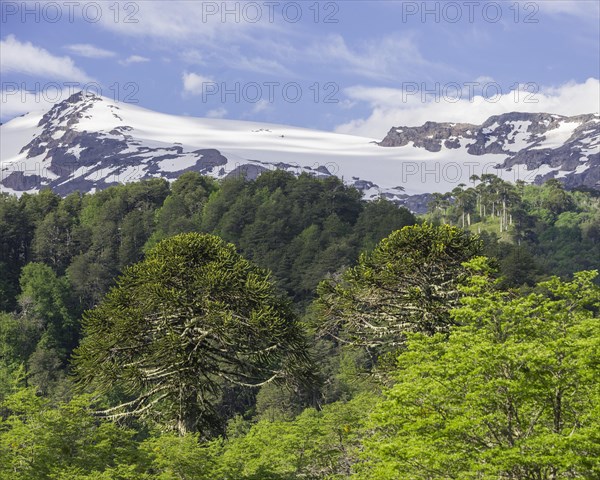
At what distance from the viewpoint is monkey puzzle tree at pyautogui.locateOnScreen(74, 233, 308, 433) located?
42719 millimetres

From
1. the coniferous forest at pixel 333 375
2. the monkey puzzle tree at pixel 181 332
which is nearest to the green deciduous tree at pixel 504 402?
the coniferous forest at pixel 333 375

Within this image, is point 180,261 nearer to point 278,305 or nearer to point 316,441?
point 278,305

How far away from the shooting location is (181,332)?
1740 inches

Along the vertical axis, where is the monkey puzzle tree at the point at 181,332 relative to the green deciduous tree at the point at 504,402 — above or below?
below

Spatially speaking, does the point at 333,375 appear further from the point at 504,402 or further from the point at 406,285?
the point at 504,402

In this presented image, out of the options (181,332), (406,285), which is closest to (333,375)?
(406,285)

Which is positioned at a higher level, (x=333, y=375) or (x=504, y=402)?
(x=504, y=402)

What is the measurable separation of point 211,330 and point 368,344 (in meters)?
8.16

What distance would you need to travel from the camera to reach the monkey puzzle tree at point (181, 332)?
140ft

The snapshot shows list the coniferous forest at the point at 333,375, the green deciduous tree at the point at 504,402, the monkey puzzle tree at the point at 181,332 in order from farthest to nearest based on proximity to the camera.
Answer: the monkey puzzle tree at the point at 181,332 → the coniferous forest at the point at 333,375 → the green deciduous tree at the point at 504,402

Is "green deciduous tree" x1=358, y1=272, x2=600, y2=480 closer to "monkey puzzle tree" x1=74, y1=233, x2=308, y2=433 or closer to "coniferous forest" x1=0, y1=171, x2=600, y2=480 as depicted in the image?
"coniferous forest" x1=0, y1=171, x2=600, y2=480

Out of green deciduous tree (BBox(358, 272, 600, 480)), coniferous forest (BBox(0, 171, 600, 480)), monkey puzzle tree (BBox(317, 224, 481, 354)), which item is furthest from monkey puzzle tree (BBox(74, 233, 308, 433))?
green deciduous tree (BBox(358, 272, 600, 480))

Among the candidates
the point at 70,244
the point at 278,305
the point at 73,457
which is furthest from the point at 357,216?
the point at 73,457

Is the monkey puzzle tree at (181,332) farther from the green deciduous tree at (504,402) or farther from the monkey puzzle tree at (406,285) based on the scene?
the green deciduous tree at (504,402)
